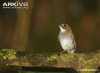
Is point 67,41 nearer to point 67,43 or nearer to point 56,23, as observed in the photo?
point 67,43

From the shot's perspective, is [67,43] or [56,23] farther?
[56,23]

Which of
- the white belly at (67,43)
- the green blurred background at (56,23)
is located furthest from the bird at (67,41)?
the green blurred background at (56,23)

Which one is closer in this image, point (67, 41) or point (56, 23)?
point (67, 41)

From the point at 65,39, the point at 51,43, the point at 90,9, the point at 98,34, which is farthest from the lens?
the point at 90,9

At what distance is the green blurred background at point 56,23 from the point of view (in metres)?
8.53

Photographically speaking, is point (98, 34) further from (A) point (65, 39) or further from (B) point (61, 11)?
(A) point (65, 39)

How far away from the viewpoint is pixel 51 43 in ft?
27.6

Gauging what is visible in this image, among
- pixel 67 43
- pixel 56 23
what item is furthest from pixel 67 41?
pixel 56 23

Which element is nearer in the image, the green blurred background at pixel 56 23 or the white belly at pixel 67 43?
the white belly at pixel 67 43

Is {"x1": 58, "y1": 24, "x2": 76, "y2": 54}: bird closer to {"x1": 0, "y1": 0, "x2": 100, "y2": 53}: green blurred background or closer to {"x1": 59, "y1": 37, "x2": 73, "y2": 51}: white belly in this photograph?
{"x1": 59, "y1": 37, "x2": 73, "y2": 51}: white belly

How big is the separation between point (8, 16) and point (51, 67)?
226 inches

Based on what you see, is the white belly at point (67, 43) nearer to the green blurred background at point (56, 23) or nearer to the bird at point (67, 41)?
the bird at point (67, 41)

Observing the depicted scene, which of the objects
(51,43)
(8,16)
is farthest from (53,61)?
(8,16)

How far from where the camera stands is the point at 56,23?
8562mm
